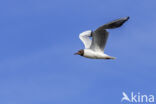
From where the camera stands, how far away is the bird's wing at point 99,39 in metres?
30.4

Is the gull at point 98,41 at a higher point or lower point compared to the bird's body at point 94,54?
higher

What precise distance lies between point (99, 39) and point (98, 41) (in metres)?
0.23

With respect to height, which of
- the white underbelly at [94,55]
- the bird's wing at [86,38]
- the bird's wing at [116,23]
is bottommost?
the white underbelly at [94,55]

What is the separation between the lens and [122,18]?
2903 cm

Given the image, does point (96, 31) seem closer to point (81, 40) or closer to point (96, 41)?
point (96, 41)

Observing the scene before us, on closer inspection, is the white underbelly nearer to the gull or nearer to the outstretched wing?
the gull

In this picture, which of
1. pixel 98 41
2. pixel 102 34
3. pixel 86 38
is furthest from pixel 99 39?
pixel 86 38

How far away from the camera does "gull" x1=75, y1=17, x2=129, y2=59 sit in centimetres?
2931

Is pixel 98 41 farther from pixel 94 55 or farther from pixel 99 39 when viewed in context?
pixel 94 55

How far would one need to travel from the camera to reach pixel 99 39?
3105 cm

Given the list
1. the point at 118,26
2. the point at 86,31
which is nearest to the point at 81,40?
the point at 86,31

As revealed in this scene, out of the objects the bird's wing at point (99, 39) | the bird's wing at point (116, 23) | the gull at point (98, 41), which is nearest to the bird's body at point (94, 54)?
the gull at point (98, 41)

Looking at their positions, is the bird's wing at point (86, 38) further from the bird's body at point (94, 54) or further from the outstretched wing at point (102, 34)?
the outstretched wing at point (102, 34)

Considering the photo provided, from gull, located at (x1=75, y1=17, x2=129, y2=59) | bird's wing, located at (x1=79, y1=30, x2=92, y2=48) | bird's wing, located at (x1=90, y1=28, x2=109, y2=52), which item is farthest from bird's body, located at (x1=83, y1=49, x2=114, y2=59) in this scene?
bird's wing, located at (x1=79, y1=30, x2=92, y2=48)
